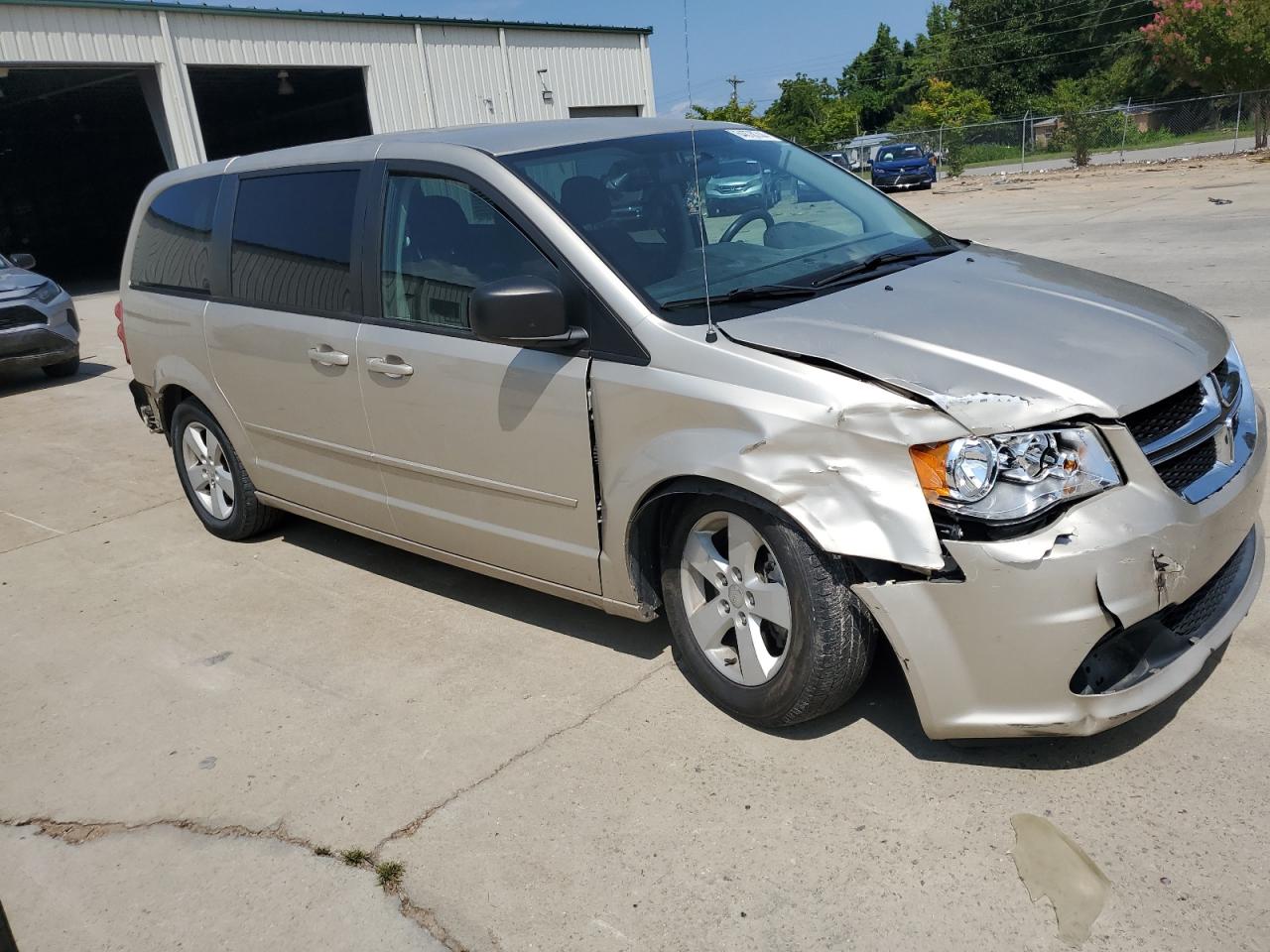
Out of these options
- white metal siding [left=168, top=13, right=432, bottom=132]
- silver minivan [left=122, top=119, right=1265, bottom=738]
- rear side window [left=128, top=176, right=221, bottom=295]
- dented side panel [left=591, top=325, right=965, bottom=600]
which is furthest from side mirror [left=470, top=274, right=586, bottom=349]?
white metal siding [left=168, top=13, right=432, bottom=132]

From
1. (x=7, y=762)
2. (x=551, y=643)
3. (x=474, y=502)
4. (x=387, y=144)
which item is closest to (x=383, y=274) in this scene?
(x=387, y=144)

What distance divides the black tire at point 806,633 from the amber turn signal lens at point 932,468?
1.13 feet

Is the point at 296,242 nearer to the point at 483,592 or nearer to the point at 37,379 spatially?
the point at 483,592

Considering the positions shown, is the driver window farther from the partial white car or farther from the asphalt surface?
the partial white car

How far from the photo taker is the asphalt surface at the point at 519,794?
2641mm

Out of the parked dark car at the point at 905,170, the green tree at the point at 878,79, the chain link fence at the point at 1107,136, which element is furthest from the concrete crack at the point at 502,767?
the green tree at the point at 878,79

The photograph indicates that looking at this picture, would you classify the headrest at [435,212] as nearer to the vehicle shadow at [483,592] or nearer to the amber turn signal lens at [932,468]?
the vehicle shadow at [483,592]

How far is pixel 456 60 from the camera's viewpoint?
2456 cm

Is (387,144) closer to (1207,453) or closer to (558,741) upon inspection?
(558,741)

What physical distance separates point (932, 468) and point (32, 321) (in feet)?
35.5

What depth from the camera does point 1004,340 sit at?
9.93ft

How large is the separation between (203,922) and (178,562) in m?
2.98

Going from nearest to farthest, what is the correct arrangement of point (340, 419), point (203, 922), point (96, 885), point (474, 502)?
point (203, 922) < point (96, 885) < point (474, 502) < point (340, 419)

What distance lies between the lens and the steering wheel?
3.86 metres
